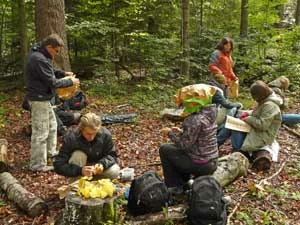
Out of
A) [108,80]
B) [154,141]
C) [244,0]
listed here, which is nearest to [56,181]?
[154,141]

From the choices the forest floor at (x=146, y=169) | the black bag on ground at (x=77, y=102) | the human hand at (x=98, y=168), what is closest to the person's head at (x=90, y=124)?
the human hand at (x=98, y=168)

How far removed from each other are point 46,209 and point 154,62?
7448 millimetres

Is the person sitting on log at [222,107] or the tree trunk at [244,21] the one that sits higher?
the tree trunk at [244,21]

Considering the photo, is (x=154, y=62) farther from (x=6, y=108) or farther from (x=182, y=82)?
(x=6, y=108)

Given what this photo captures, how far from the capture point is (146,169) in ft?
20.4

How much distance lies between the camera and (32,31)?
12898mm

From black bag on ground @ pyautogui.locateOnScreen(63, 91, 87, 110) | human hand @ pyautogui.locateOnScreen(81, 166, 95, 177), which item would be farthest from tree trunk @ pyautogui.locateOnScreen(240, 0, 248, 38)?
human hand @ pyautogui.locateOnScreen(81, 166, 95, 177)

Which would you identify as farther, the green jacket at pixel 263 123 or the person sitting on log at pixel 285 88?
the person sitting on log at pixel 285 88

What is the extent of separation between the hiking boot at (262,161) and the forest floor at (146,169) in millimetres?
98

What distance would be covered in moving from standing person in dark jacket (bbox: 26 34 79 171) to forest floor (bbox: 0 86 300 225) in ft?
1.12

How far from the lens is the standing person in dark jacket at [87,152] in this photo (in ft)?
14.9

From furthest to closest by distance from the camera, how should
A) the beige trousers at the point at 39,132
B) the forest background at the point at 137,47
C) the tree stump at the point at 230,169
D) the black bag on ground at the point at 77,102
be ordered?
the forest background at the point at 137,47, the black bag on ground at the point at 77,102, the beige trousers at the point at 39,132, the tree stump at the point at 230,169

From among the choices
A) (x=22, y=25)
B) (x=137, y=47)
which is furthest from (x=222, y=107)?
(x=22, y=25)

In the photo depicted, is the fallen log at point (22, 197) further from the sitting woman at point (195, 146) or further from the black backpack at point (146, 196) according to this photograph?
the sitting woman at point (195, 146)
